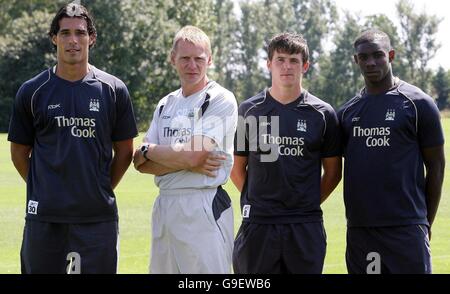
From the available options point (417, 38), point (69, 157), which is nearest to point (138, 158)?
point (69, 157)

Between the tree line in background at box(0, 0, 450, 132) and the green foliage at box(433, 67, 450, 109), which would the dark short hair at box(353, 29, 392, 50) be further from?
the green foliage at box(433, 67, 450, 109)

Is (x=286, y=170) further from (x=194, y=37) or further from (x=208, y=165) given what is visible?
(x=194, y=37)

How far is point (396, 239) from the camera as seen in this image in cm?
622

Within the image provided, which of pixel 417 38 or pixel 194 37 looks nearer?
pixel 194 37

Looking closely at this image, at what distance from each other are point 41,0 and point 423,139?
51.5 meters

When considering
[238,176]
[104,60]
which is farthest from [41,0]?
[238,176]

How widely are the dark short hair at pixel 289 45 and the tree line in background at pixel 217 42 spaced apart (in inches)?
1689

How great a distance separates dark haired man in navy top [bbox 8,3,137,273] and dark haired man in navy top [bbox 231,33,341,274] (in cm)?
102

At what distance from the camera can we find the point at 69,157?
5.93 metres

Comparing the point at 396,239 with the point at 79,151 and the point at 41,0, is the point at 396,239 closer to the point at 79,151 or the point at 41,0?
the point at 79,151

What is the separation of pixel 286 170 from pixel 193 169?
2.21 feet

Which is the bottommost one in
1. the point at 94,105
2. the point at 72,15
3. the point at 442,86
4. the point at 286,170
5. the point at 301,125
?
the point at 286,170

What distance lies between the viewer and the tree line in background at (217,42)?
49969 mm

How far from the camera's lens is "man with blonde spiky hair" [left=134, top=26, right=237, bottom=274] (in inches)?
238
